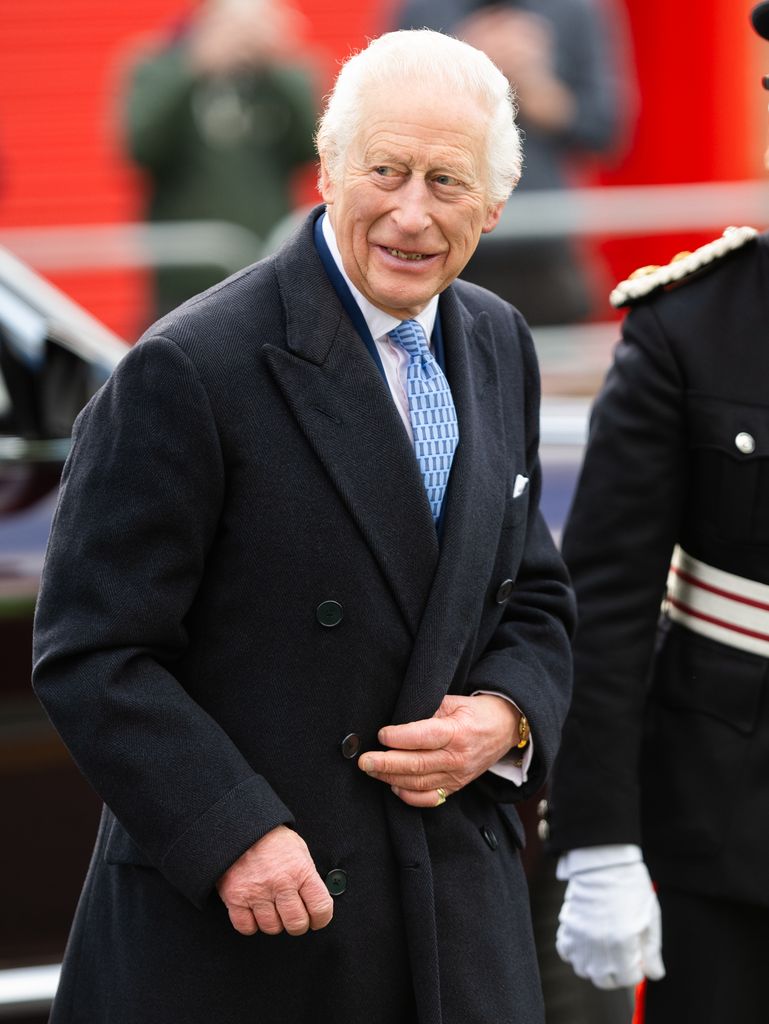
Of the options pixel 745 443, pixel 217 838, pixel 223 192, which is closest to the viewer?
pixel 217 838

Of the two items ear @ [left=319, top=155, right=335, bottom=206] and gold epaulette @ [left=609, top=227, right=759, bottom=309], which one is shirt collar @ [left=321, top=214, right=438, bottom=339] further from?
gold epaulette @ [left=609, top=227, right=759, bottom=309]

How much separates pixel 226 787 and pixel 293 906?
144mm

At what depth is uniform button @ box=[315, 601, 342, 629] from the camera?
6.61 ft

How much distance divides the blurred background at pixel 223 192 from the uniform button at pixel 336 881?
0.91 metres

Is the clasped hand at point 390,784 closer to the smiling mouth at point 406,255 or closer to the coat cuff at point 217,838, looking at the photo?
the coat cuff at point 217,838

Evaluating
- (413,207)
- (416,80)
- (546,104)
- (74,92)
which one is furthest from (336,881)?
(74,92)

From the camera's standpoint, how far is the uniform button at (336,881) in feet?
6.78

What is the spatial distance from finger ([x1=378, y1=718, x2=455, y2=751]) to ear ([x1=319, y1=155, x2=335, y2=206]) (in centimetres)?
60

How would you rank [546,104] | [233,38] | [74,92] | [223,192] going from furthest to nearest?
1. [74,92]
2. [223,192]
3. [233,38]
4. [546,104]

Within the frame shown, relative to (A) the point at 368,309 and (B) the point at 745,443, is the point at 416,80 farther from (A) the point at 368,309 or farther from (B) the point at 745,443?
(B) the point at 745,443

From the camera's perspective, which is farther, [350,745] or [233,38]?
[233,38]

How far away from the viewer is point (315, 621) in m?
2.02

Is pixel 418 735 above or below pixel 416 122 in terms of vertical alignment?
below

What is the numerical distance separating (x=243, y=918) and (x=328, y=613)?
338 mm
